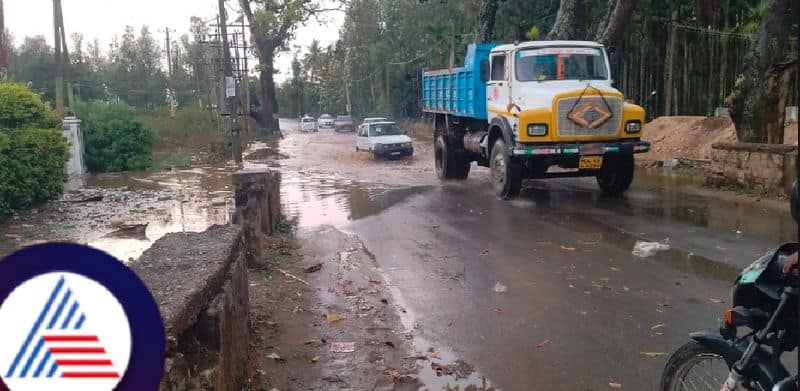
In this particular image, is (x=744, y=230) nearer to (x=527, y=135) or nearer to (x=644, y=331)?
(x=527, y=135)

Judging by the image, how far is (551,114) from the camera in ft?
37.7

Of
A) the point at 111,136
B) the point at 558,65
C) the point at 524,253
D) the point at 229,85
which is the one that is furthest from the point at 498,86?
the point at 111,136

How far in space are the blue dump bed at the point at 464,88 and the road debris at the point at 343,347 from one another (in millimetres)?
8818

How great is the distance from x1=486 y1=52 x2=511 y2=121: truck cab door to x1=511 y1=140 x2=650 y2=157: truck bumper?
1.08 m

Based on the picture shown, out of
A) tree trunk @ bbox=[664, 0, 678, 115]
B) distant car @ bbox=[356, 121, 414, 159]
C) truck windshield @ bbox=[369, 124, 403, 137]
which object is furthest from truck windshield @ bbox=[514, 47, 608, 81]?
truck windshield @ bbox=[369, 124, 403, 137]

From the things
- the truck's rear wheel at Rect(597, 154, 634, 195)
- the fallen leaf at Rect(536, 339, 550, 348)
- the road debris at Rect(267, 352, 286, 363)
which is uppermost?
the truck's rear wheel at Rect(597, 154, 634, 195)

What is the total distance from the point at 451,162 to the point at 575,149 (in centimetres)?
508

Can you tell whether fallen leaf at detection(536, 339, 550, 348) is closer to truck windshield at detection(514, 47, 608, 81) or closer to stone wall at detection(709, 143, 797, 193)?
stone wall at detection(709, 143, 797, 193)

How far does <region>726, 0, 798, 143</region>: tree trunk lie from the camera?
12.4 meters

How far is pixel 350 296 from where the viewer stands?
265 inches

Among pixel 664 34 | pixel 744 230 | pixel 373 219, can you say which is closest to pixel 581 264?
pixel 744 230

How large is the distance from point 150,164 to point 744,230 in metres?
18.1

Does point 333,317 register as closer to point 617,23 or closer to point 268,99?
point 617,23

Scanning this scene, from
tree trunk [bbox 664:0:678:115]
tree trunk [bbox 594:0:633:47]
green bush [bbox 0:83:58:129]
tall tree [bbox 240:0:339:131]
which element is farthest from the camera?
tall tree [bbox 240:0:339:131]
